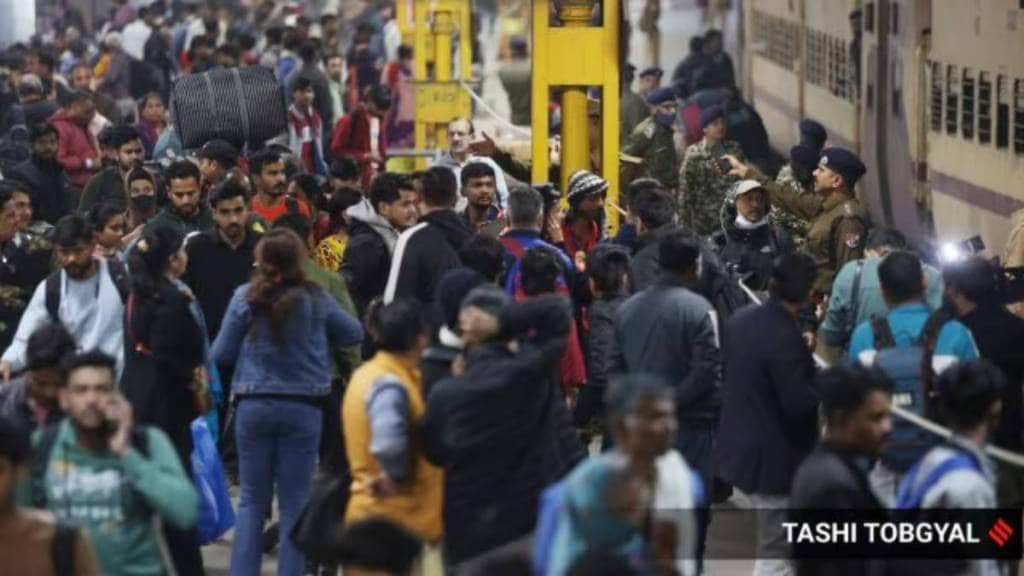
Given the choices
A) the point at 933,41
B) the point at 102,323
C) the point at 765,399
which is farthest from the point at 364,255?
the point at 933,41

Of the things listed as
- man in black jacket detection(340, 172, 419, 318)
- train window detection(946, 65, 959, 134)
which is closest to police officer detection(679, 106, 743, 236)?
train window detection(946, 65, 959, 134)

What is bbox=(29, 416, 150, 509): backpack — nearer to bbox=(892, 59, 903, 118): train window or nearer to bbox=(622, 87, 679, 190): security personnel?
bbox=(622, 87, 679, 190): security personnel

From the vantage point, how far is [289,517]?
11.9 metres

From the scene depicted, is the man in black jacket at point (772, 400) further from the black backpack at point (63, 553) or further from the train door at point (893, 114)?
the train door at point (893, 114)

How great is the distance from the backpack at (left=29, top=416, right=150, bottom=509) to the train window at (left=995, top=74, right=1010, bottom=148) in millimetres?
10422

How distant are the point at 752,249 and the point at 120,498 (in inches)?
241

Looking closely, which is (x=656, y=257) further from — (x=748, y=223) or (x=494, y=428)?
(x=494, y=428)

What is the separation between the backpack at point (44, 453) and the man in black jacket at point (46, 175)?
917 centimetres

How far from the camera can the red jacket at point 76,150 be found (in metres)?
20.3

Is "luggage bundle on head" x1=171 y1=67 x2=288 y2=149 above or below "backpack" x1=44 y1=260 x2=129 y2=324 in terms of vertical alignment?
below

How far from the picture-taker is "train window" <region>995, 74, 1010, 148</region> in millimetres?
18781

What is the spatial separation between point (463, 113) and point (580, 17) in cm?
829

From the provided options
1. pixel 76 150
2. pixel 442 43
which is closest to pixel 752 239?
pixel 76 150

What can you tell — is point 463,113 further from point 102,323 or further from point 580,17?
point 102,323
